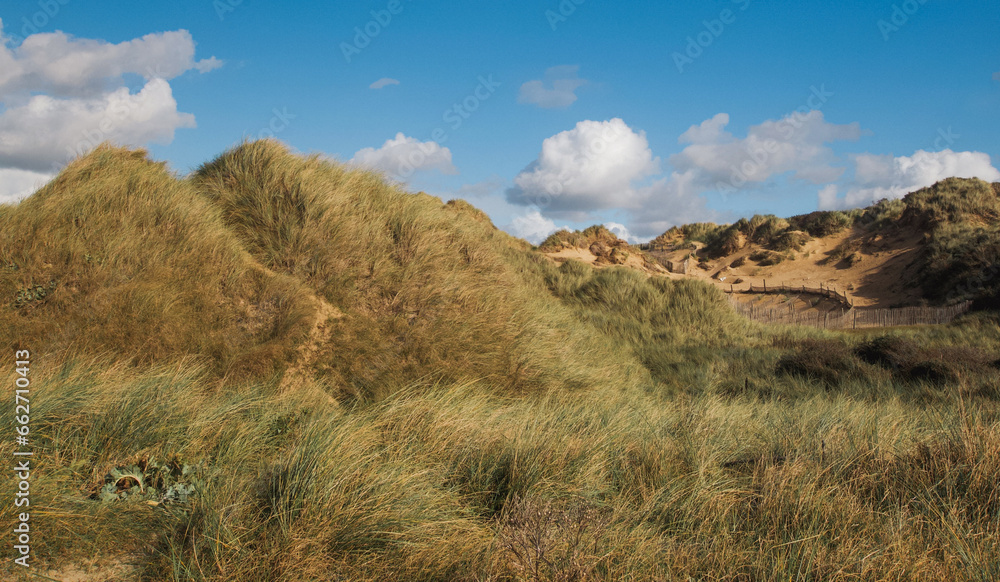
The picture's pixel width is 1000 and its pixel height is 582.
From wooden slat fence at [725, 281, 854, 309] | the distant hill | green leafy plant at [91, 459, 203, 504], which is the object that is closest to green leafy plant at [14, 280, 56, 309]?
green leafy plant at [91, 459, 203, 504]

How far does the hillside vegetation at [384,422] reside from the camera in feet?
8.69

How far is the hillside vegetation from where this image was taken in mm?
2648

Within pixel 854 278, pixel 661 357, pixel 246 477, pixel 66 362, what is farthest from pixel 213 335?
pixel 854 278

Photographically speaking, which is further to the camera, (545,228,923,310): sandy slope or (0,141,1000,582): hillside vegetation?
(545,228,923,310): sandy slope

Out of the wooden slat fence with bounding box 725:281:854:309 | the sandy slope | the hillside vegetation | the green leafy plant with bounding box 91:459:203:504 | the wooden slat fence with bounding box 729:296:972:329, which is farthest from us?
the wooden slat fence with bounding box 725:281:854:309

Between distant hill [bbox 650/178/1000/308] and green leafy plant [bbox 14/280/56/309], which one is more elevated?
distant hill [bbox 650/178/1000/308]

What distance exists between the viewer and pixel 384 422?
420cm

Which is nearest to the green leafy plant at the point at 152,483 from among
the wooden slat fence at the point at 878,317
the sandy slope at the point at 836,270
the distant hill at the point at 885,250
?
the wooden slat fence at the point at 878,317

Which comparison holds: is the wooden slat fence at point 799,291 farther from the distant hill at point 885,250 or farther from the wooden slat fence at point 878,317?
the wooden slat fence at point 878,317

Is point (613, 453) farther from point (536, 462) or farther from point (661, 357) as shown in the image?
point (661, 357)

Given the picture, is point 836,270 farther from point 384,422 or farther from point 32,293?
point 32,293

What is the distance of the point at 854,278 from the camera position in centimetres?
3002

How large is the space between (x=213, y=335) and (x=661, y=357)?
28.7 feet

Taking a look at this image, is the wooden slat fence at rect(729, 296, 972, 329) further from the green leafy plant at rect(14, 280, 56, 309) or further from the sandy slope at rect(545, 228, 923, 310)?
the green leafy plant at rect(14, 280, 56, 309)
